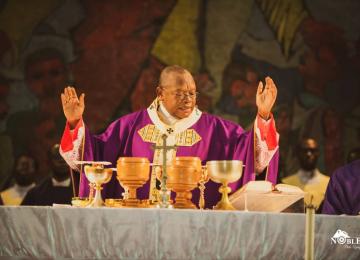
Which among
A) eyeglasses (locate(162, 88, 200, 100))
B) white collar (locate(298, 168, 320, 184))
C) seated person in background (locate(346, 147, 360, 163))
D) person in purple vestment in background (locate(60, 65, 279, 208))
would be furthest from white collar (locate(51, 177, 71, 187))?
eyeglasses (locate(162, 88, 200, 100))

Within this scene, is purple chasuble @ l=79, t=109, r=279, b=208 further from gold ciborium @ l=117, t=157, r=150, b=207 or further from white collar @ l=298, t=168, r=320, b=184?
white collar @ l=298, t=168, r=320, b=184

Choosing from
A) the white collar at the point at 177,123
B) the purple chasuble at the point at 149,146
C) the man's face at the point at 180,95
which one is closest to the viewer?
the purple chasuble at the point at 149,146

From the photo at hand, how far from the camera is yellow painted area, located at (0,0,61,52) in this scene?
11.3m

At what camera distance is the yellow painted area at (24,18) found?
37.1ft

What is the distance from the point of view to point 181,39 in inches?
445

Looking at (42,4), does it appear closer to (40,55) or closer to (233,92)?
(40,55)

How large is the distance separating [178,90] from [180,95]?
0.15 feet

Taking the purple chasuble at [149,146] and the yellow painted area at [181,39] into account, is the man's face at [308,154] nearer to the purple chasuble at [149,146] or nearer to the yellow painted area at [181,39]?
the yellow painted area at [181,39]

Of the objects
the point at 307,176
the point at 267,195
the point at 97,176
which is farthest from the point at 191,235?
the point at 307,176

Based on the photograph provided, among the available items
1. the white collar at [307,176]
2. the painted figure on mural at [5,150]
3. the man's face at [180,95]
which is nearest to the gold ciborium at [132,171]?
the man's face at [180,95]

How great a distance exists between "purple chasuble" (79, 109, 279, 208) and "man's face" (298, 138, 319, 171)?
192 inches

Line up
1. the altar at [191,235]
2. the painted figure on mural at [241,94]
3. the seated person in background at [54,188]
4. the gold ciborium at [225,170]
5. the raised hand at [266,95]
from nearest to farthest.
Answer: the altar at [191,235]
the gold ciborium at [225,170]
the raised hand at [266,95]
the seated person in background at [54,188]
the painted figure on mural at [241,94]

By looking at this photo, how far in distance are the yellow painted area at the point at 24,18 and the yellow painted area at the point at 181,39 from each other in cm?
167

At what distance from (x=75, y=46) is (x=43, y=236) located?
25.4ft
